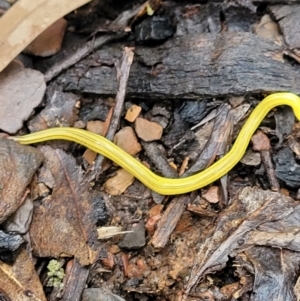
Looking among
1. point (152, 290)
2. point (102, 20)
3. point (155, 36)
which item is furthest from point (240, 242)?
point (102, 20)

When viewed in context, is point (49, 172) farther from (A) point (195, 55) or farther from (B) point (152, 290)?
(A) point (195, 55)

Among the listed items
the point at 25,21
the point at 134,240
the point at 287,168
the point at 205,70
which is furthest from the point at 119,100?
the point at 287,168

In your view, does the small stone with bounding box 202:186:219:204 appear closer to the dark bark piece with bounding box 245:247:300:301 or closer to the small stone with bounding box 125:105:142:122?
the dark bark piece with bounding box 245:247:300:301

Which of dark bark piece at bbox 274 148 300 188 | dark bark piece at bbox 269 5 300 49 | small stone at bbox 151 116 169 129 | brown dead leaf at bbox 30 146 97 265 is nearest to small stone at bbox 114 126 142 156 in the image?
small stone at bbox 151 116 169 129

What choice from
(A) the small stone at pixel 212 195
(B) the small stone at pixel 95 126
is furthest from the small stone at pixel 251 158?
(B) the small stone at pixel 95 126

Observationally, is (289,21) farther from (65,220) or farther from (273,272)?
(65,220)
